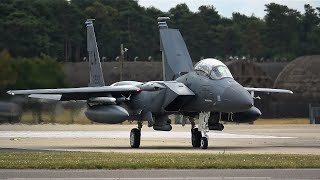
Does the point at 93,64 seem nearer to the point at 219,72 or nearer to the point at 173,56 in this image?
the point at 173,56

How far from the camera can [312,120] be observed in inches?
2507

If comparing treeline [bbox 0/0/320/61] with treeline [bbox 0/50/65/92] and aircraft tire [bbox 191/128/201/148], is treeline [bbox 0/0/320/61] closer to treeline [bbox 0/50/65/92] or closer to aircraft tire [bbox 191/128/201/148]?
treeline [bbox 0/50/65/92]

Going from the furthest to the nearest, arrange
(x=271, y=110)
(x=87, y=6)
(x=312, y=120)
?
(x=271, y=110), (x=87, y=6), (x=312, y=120)

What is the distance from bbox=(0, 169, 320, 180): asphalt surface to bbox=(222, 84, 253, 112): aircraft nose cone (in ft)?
31.9

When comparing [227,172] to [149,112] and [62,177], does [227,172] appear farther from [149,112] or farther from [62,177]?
[149,112]

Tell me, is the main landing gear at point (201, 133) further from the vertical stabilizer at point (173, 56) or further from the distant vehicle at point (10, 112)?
the distant vehicle at point (10, 112)

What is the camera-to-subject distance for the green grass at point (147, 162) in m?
19.6

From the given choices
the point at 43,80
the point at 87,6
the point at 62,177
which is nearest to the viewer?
the point at 62,177

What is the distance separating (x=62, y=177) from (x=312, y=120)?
1899 inches

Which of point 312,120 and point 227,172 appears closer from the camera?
point 227,172

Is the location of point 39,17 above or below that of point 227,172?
above

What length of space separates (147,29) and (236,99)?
53.1 metres

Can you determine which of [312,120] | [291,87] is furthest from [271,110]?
[312,120]

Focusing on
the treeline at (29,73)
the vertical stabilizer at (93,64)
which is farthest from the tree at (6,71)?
the vertical stabilizer at (93,64)
